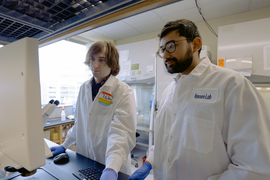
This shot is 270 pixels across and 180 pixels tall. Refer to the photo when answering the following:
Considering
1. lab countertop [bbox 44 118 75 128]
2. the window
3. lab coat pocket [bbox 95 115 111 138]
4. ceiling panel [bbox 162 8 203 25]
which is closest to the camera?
lab coat pocket [bbox 95 115 111 138]

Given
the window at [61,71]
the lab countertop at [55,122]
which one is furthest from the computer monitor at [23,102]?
the window at [61,71]

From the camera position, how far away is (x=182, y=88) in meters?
0.98

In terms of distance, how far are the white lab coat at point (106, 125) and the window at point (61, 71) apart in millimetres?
2157

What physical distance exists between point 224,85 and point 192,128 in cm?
29

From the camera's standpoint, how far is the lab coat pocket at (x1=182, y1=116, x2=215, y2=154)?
0.81 meters

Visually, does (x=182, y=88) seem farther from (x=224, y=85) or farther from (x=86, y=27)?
(x=86, y=27)

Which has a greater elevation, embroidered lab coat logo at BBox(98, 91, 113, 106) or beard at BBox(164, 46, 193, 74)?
beard at BBox(164, 46, 193, 74)

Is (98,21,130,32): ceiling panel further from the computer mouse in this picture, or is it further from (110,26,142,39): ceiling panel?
the computer mouse

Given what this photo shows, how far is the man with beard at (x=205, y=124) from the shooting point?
0.69 m

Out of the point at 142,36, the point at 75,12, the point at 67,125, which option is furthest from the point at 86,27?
the point at 142,36

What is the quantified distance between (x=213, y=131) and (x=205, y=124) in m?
0.05

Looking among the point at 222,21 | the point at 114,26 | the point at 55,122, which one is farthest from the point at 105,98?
the point at 222,21

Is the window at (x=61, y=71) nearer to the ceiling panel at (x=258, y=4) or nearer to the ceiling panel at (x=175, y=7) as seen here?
the ceiling panel at (x=175, y=7)

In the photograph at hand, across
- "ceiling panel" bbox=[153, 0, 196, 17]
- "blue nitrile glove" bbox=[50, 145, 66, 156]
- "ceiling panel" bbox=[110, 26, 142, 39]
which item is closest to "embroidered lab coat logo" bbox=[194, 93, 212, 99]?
"blue nitrile glove" bbox=[50, 145, 66, 156]
